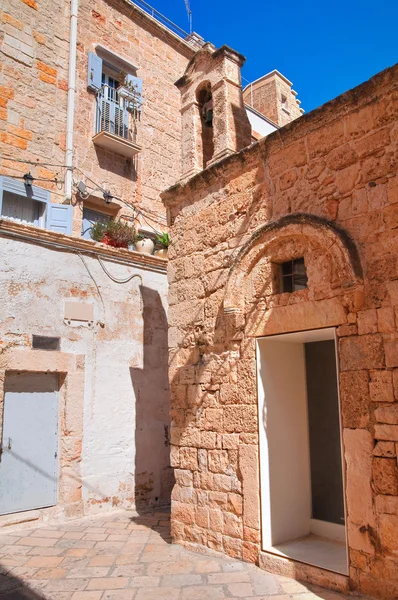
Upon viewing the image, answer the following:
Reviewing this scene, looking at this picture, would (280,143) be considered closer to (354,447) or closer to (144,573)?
(354,447)

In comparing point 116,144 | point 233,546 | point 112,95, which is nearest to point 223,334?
point 233,546

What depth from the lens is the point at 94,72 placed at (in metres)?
10.2

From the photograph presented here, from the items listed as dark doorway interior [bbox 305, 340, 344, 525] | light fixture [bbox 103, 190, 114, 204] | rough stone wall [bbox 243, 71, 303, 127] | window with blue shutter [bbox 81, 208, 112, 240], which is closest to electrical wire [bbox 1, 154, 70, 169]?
light fixture [bbox 103, 190, 114, 204]

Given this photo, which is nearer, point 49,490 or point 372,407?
point 372,407

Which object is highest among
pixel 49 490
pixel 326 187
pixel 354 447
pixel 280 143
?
pixel 280 143

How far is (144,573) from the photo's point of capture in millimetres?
4508

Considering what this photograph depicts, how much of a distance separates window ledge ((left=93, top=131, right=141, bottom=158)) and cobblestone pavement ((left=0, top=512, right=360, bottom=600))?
23.9ft

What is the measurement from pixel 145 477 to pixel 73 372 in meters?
2.11

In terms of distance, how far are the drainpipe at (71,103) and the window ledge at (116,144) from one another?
0.57m

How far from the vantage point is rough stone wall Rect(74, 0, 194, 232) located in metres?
10.0

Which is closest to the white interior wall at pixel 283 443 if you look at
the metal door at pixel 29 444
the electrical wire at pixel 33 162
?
the metal door at pixel 29 444

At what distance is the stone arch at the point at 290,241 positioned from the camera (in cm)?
400

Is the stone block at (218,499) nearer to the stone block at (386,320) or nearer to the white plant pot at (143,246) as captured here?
the stone block at (386,320)

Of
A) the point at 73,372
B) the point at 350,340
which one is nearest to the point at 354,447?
the point at 350,340
